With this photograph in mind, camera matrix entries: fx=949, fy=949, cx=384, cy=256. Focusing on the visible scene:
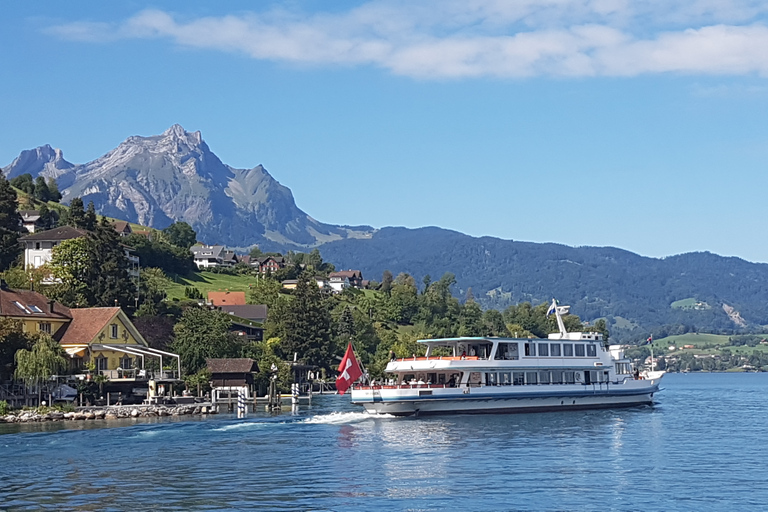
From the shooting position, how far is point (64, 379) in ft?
245

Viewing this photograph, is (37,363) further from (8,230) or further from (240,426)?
(8,230)

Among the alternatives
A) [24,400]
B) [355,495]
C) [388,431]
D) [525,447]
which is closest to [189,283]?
[24,400]

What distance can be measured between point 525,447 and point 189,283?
379ft

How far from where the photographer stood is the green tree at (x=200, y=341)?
8956 centimetres

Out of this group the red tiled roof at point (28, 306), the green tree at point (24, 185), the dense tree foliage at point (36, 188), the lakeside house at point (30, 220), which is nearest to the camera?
the red tiled roof at point (28, 306)

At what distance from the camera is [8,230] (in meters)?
116

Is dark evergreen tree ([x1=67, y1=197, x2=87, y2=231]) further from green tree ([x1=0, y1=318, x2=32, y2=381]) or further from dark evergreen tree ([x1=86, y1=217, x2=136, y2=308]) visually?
green tree ([x1=0, y1=318, x2=32, y2=381])

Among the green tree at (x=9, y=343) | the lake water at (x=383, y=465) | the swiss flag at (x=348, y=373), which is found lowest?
the lake water at (x=383, y=465)

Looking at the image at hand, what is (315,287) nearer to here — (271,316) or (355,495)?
(271,316)

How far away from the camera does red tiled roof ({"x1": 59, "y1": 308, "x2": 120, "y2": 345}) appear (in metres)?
79.6

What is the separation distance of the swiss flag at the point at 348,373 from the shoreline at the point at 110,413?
11711 millimetres

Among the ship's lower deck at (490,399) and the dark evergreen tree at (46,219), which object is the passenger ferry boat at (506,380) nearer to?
the ship's lower deck at (490,399)

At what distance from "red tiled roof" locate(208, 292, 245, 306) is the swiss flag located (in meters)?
81.8

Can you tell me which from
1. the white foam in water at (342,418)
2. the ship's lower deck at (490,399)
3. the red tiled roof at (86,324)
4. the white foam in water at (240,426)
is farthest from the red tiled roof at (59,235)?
the ship's lower deck at (490,399)
